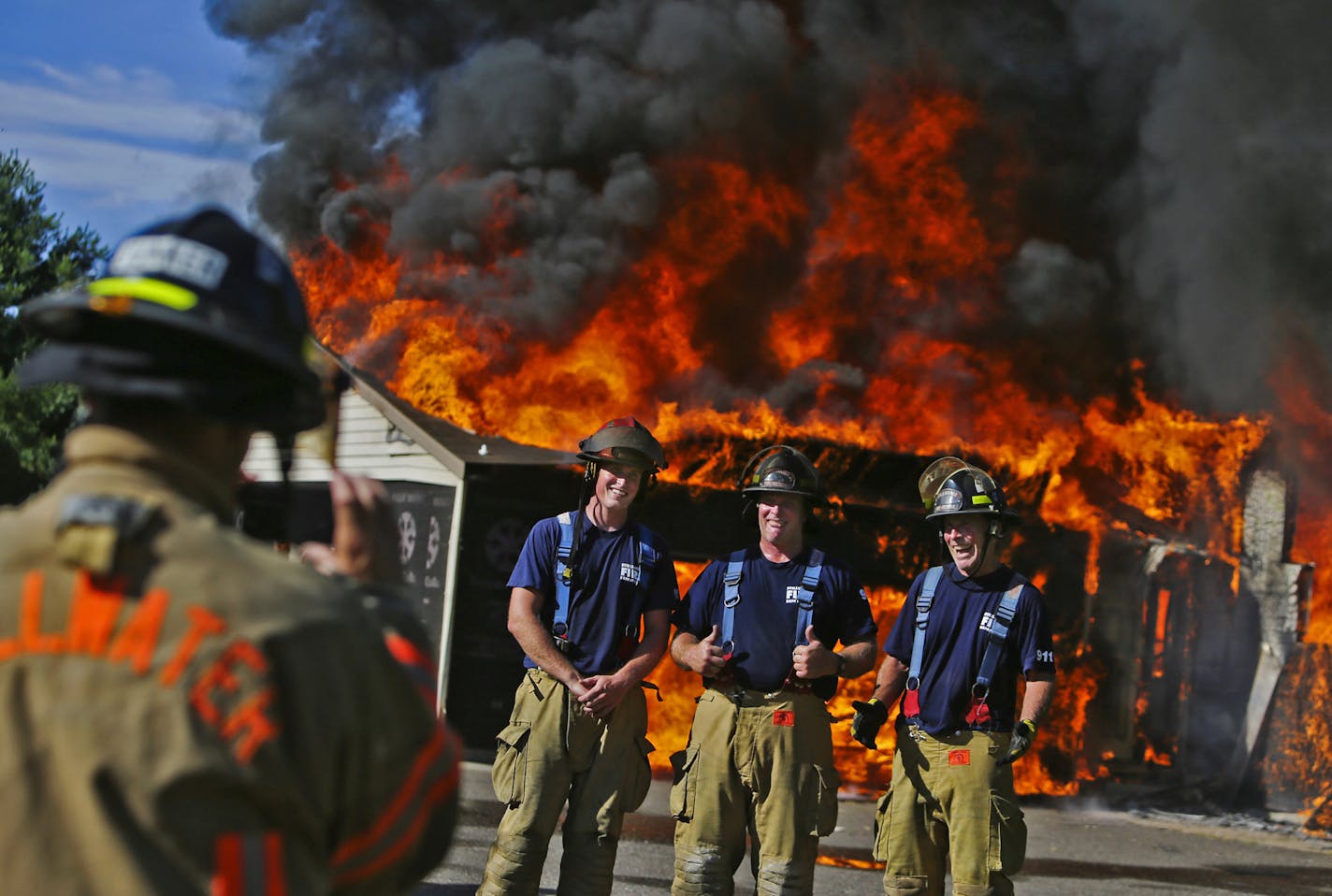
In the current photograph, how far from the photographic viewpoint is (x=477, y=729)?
1140 cm

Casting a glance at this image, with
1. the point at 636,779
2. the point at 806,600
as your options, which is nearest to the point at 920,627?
the point at 806,600

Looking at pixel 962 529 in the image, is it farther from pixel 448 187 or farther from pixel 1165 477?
pixel 448 187

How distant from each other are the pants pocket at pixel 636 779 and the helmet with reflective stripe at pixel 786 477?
3.88 feet

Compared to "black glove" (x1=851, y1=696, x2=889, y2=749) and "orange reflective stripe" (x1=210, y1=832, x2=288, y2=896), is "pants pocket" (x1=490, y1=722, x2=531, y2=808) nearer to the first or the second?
"black glove" (x1=851, y1=696, x2=889, y2=749)

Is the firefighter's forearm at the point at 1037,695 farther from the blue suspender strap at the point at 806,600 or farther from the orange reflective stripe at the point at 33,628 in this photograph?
the orange reflective stripe at the point at 33,628

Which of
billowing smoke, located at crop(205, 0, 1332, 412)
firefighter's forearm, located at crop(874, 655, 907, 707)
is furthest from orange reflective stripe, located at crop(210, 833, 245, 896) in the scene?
billowing smoke, located at crop(205, 0, 1332, 412)

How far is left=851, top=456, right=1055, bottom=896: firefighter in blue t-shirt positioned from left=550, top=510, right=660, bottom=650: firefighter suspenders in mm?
1034

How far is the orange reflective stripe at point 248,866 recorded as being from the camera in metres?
1.20

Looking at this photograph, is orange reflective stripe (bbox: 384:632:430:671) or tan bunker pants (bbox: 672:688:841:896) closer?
orange reflective stripe (bbox: 384:632:430:671)

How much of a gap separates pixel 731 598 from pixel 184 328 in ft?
14.1

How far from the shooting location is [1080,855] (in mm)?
9680

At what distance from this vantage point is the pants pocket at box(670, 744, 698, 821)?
536cm

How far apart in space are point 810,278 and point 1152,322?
18.2 ft

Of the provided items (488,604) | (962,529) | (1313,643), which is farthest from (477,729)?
(1313,643)
